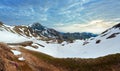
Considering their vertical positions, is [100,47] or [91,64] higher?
[91,64]

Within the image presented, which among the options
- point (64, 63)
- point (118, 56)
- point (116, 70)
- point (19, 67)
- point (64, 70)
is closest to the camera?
point (19, 67)

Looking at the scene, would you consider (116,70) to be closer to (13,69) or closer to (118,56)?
(118,56)

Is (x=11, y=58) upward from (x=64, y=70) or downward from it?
upward

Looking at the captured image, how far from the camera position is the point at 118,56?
5738cm

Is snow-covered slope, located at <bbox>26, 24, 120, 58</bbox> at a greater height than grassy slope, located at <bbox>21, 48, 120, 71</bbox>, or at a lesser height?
lesser

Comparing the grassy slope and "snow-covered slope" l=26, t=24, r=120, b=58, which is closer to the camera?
the grassy slope

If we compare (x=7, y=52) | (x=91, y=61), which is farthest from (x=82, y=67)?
(x=7, y=52)

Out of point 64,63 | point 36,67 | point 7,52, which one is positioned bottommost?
point 64,63

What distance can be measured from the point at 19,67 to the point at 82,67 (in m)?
19.1

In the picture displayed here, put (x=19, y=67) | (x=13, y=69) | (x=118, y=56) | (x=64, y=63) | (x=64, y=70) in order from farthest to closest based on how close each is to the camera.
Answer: (x=64, y=63), (x=64, y=70), (x=118, y=56), (x=19, y=67), (x=13, y=69)

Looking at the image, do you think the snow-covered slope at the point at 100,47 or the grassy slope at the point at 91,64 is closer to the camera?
the grassy slope at the point at 91,64

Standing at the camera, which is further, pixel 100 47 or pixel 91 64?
pixel 100 47

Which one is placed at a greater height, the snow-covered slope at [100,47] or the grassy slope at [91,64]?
the grassy slope at [91,64]

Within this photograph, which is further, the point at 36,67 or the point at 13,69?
Result: the point at 36,67
